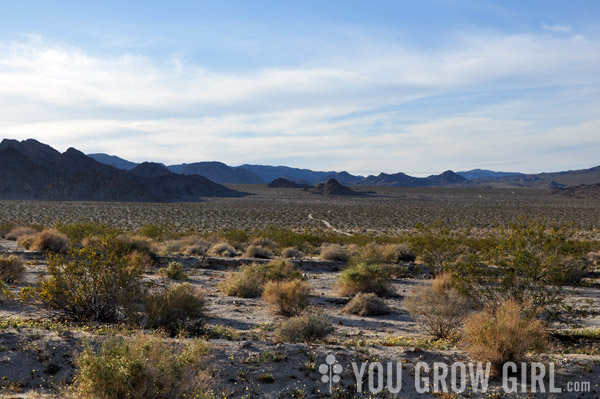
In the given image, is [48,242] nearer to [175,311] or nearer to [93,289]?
[93,289]

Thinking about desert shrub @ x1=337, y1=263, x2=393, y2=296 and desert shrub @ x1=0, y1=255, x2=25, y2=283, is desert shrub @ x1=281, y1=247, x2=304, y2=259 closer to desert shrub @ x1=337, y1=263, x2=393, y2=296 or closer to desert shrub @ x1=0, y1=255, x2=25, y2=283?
desert shrub @ x1=337, y1=263, x2=393, y2=296

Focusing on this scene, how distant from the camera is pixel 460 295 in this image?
32.8 ft

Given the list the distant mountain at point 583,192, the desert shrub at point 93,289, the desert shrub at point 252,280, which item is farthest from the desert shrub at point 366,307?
the distant mountain at point 583,192

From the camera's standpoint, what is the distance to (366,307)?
11602 millimetres

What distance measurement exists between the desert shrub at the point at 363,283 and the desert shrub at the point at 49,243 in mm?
12856

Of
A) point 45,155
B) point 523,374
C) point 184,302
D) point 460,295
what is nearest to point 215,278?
point 184,302

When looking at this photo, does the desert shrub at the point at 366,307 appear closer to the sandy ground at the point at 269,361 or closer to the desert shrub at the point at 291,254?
the sandy ground at the point at 269,361

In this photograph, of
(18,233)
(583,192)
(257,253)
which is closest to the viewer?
(257,253)

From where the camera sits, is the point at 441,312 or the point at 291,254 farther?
the point at 291,254

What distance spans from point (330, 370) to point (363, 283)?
7419 mm

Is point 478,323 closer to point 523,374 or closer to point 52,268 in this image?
point 523,374

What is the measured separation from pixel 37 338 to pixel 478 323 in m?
7.12

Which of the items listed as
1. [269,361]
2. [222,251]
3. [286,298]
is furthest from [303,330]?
[222,251]

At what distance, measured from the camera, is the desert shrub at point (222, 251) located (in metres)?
20.8
